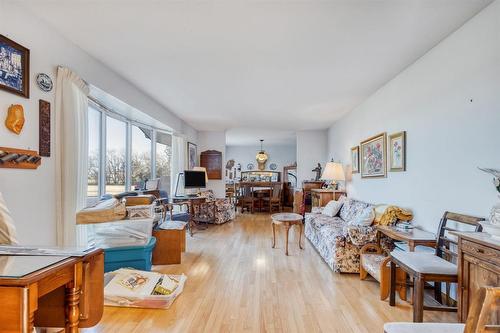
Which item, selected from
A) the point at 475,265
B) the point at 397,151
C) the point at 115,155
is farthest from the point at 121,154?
the point at 475,265

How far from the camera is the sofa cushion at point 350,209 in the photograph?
4035 millimetres

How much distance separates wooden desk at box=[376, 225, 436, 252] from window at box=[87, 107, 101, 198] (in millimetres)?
3681

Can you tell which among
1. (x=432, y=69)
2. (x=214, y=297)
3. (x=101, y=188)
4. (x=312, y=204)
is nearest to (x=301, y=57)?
(x=432, y=69)

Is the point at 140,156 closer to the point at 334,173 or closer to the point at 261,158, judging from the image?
the point at 334,173

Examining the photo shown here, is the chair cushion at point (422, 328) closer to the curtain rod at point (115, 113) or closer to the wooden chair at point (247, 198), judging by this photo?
the curtain rod at point (115, 113)

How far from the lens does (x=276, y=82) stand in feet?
11.8

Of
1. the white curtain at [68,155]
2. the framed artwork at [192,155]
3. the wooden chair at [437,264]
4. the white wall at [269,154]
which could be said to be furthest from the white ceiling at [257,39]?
the white wall at [269,154]

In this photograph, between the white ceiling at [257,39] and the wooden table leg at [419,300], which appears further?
the white ceiling at [257,39]

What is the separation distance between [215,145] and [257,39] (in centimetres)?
539

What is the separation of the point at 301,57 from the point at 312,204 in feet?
13.6

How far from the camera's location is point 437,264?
6.58 ft

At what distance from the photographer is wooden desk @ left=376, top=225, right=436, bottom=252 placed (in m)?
2.39

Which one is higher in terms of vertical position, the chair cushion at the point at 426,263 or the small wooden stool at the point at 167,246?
the chair cushion at the point at 426,263

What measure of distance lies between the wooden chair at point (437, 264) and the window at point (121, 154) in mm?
3563
